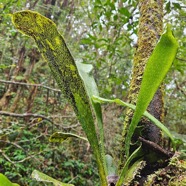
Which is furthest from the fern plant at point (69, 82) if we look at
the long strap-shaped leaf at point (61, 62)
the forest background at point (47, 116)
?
the forest background at point (47, 116)

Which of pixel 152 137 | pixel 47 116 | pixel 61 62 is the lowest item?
pixel 47 116

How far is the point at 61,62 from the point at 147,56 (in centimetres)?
29

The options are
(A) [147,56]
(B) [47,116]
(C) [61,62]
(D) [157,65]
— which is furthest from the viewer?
(B) [47,116]

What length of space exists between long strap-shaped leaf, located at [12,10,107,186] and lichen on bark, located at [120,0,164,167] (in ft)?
0.42

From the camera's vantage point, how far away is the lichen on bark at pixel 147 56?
0.60 metres

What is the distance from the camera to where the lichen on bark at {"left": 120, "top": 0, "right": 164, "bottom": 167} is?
1.97ft

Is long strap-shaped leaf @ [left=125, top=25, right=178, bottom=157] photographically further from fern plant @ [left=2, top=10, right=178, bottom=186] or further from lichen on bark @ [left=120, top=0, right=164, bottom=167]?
lichen on bark @ [left=120, top=0, right=164, bottom=167]

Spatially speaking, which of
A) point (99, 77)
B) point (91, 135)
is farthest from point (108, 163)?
point (99, 77)

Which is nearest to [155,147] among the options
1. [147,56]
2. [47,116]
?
[147,56]

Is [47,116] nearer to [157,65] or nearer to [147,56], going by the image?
[147,56]

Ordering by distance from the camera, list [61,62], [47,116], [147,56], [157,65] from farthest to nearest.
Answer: [47,116] → [147,56] → [61,62] → [157,65]

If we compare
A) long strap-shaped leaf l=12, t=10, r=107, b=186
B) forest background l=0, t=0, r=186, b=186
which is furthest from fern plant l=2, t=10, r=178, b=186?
forest background l=0, t=0, r=186, b=186

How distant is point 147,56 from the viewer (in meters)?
0.73

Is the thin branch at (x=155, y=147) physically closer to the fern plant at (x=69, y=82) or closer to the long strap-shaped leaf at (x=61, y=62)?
the fern plant at (x=69, y=82)
